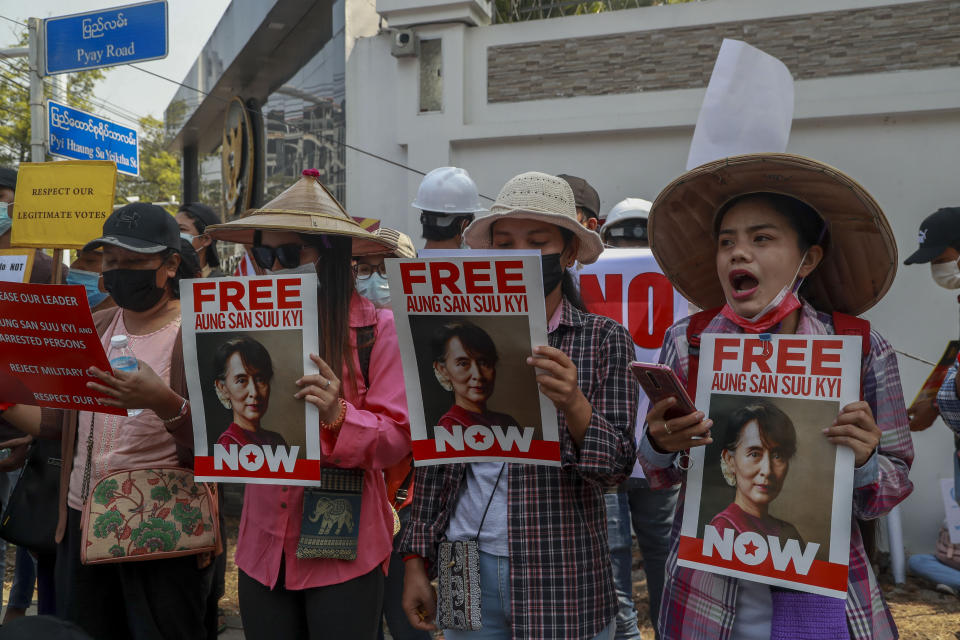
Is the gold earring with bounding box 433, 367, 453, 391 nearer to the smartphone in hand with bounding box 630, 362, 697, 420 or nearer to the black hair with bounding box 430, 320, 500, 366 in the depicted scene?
the black hair with bounding box 430, 320, 500, 366

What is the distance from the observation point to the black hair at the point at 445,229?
4.53 m

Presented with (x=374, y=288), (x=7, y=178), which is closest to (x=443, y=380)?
(x=374, y=288)

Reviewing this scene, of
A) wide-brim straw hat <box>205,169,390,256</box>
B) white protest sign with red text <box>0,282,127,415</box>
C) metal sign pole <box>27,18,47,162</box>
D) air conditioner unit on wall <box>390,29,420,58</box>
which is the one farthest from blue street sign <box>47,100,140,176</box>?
wide-brim straw hat <box>205,169,390,256</box>

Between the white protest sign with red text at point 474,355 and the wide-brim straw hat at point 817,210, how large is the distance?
1.86 ft

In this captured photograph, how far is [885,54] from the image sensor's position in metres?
6.32

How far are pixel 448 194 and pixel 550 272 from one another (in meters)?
2.56

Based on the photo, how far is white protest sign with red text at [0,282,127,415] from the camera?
243 cm

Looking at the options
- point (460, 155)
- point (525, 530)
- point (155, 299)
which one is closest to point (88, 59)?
point (460, 155)

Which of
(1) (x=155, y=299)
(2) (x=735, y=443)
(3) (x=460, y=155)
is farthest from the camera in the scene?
(3) (x=460, y=155)

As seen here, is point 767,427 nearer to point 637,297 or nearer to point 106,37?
point 637,297

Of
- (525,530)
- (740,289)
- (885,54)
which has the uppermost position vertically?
(885,54)

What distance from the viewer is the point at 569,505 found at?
2.12m

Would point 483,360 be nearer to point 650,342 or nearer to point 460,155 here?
point 650,342

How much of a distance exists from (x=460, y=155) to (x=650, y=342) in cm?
416
